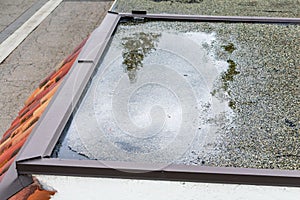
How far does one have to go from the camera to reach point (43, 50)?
683 cm

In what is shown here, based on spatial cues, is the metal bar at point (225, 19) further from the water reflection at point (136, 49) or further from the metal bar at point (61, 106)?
the metal bar at point (61, 106)

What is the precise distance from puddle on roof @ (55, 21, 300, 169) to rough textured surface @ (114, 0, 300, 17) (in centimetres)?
118

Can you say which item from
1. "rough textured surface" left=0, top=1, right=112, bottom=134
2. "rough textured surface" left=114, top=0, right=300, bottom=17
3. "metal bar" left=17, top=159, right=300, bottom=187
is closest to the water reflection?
"metal bar" left=17, top=159, right=300, bottom=187

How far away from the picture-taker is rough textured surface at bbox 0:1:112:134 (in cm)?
549

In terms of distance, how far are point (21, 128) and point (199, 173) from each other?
4.96 feet

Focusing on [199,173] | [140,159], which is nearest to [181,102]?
[140,159]

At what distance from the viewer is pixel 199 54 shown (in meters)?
3.07

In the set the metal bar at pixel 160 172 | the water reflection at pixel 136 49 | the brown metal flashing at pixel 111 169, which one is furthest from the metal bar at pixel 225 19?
the metal bar at pixel 160 172

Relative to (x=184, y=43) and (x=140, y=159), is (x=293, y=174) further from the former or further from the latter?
(x=184, y=43)

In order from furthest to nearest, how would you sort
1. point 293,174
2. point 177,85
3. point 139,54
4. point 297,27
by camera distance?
1. point 297,27
2. point 139,54
3. point 177,85
4. point 293,174

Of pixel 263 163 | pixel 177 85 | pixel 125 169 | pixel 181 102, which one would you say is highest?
pixel 177 85

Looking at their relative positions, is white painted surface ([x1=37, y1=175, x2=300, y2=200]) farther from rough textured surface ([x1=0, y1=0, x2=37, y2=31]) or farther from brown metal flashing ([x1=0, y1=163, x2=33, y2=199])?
rough textured surface ([x1=0, y1=0, x2=37, y2=31])

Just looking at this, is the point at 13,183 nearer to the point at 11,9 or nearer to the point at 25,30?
the point at 25,30

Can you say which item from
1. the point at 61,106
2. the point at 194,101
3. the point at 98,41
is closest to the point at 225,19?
the point at 98,41
